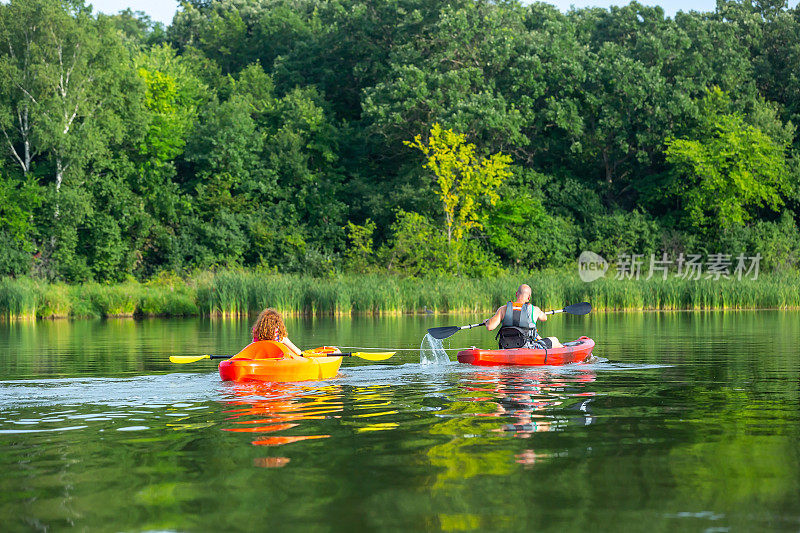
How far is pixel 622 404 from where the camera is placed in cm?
927

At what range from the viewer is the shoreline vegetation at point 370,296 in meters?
30.2

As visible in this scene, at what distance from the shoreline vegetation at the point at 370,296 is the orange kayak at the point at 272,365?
18.0 m

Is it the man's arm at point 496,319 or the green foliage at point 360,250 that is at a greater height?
the green foliage at point 360,250

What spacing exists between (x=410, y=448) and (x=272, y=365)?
4.70 meters

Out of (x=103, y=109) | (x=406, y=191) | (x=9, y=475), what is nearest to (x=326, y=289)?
(x=406, y=191)

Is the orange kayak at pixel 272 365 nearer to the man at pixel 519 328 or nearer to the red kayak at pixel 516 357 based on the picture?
the red kayak at pixel 516 357

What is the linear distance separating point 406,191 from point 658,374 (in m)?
31.1

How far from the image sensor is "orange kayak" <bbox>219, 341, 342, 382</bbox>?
11.3 metres

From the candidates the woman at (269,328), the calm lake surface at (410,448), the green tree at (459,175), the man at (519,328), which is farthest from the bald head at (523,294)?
the green tree at (459,175)

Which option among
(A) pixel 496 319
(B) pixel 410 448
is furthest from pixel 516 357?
(B) pixel 410 448

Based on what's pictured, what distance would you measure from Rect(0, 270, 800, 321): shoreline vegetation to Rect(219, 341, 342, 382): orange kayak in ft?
59.1

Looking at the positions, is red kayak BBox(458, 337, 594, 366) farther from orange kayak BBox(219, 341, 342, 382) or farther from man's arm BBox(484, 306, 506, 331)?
orange kayak BBox(219, 341, 342, 382)

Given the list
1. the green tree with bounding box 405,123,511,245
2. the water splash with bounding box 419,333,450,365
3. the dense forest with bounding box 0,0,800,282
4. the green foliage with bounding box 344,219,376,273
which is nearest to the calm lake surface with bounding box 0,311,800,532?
the water splash with bounding box 419,333,450,365

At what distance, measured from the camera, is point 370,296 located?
99.8ft
